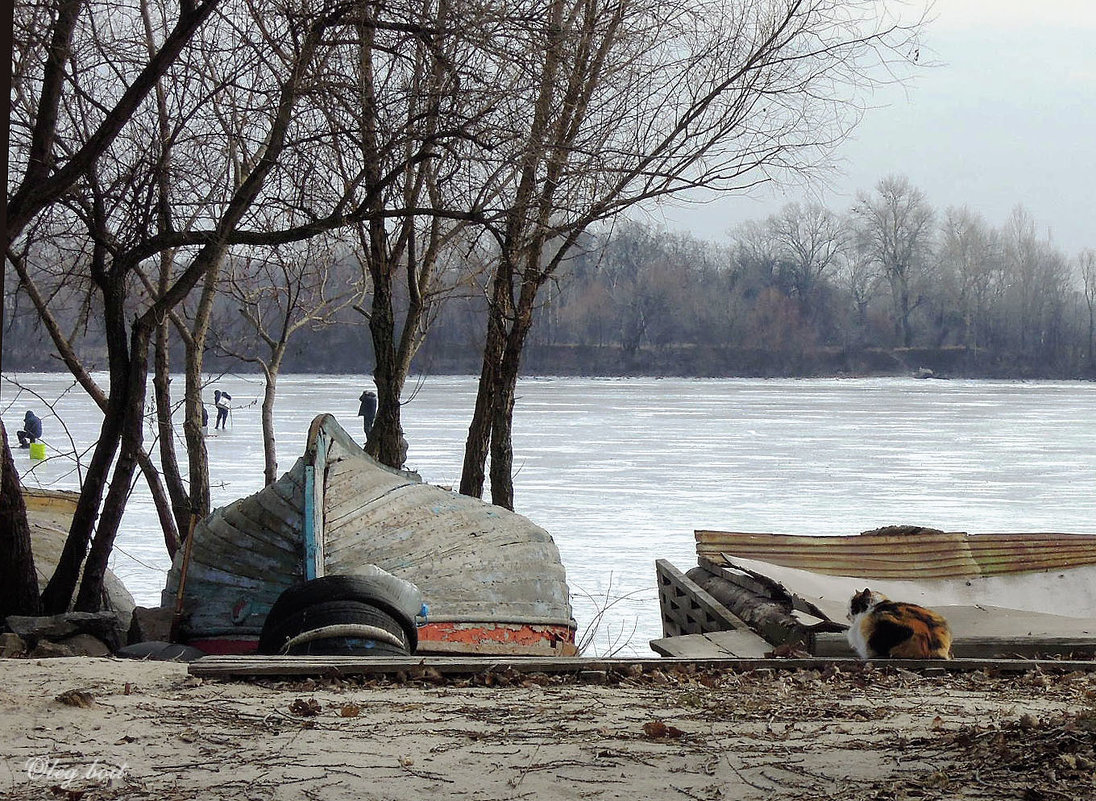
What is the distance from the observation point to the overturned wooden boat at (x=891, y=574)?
8188mm

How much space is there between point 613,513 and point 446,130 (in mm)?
8282

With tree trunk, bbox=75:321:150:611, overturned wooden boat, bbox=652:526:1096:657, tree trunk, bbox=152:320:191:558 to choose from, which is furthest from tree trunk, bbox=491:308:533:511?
tree trunk, bbox=75:321:150:611

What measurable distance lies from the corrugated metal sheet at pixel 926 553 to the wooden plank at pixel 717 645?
7.05 feet

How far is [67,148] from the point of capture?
8.26 meters

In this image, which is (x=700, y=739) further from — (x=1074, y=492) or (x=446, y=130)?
(x=1074, y=492)

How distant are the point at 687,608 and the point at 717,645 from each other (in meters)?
1.33

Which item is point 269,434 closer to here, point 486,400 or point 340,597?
point 486,400

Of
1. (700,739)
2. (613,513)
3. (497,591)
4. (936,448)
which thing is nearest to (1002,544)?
(497,591)

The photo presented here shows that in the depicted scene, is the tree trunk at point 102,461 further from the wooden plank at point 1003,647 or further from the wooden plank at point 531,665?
the wooden plank at point 1003,647

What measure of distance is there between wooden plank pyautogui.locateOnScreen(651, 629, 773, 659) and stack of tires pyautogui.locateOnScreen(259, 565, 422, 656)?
1.59 meters

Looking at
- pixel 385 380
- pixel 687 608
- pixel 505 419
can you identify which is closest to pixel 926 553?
pixel 687 608

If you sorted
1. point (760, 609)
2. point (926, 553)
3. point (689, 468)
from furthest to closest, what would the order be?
point (689, 468), point (926, 553), point (760, 609)

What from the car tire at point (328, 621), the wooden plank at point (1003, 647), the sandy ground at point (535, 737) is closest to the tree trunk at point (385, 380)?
the car tire at point (328, 621)

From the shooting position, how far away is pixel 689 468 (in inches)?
752
